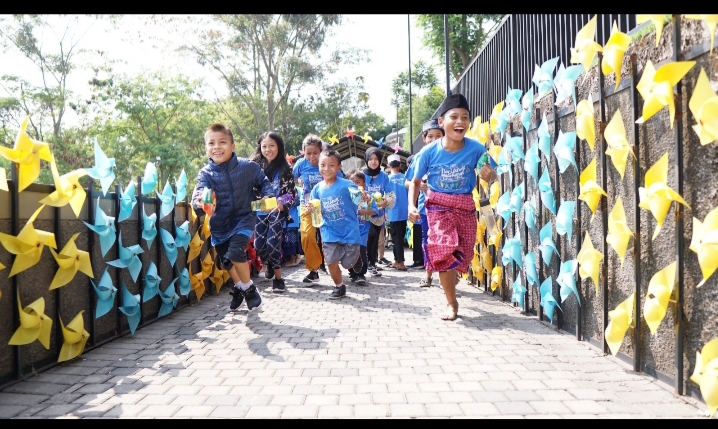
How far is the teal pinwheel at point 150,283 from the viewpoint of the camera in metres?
4.67

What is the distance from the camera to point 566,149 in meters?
3.83

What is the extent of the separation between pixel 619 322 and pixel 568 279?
793 millimetres

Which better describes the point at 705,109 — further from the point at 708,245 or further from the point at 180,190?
the point at 180,190

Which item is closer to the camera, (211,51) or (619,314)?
(619,314)

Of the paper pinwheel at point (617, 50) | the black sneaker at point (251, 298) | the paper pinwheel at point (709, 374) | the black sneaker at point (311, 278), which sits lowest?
the black sneaker at point (311, 278)

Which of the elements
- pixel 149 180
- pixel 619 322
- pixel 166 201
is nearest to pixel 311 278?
pixel 166 201

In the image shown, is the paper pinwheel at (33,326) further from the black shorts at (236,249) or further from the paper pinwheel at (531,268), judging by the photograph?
the paper pinwheel at (531,268)

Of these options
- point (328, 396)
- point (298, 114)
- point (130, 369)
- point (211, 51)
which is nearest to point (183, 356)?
point (130, 369)

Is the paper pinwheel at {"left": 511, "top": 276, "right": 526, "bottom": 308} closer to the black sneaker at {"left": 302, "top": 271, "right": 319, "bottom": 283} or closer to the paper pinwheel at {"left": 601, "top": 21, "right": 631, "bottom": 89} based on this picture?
the paper pinwheel at {"left": 601, "top": 21, "right": 631, "bottom": 89}

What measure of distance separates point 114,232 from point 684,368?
3776mm

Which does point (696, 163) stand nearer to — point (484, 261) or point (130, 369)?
point (130, 369)

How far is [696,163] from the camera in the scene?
99.5 inches

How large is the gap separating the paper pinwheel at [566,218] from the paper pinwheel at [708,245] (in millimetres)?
1534

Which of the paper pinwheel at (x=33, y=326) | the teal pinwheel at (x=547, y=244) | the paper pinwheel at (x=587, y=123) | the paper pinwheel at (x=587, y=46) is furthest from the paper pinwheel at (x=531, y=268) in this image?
the paper pinwheel at (x=33, y=326)
